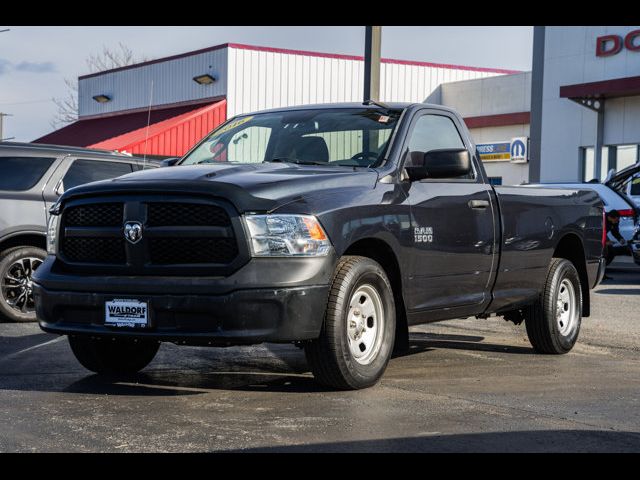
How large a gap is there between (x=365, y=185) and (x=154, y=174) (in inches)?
52.6

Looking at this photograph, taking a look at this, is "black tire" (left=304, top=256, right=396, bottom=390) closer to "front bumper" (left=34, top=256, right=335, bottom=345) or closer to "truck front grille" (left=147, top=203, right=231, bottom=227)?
"front bumper" (left=34, top=256, right=335, bottom=345)

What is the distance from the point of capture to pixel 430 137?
331 inches

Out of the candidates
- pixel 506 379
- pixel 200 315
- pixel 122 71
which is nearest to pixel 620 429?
pixel 506 379

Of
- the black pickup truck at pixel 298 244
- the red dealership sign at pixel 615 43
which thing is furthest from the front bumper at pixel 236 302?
the red dealership sign at pixel 615 43

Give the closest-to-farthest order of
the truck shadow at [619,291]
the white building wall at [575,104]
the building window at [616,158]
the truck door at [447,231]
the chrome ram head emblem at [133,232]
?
the chrome ram head emblem at [133,232]
the truck door at [447,231]
the truck shadow at [619,291]
the white building wall at [575,104]
the building window at [616,158]

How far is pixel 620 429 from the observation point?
6031 mm

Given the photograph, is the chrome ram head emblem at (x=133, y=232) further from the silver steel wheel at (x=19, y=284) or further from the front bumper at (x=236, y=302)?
the silver steel wheel at (x=19, y=284)

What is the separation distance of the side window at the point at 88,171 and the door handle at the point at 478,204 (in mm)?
5084

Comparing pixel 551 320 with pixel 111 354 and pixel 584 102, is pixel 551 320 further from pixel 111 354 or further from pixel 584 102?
pixel 584 102

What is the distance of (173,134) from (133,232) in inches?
1184

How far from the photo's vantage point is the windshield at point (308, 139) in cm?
789

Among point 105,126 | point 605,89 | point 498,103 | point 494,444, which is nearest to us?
point 494,444

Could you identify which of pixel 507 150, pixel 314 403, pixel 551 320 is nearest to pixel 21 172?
pixel 551 320
